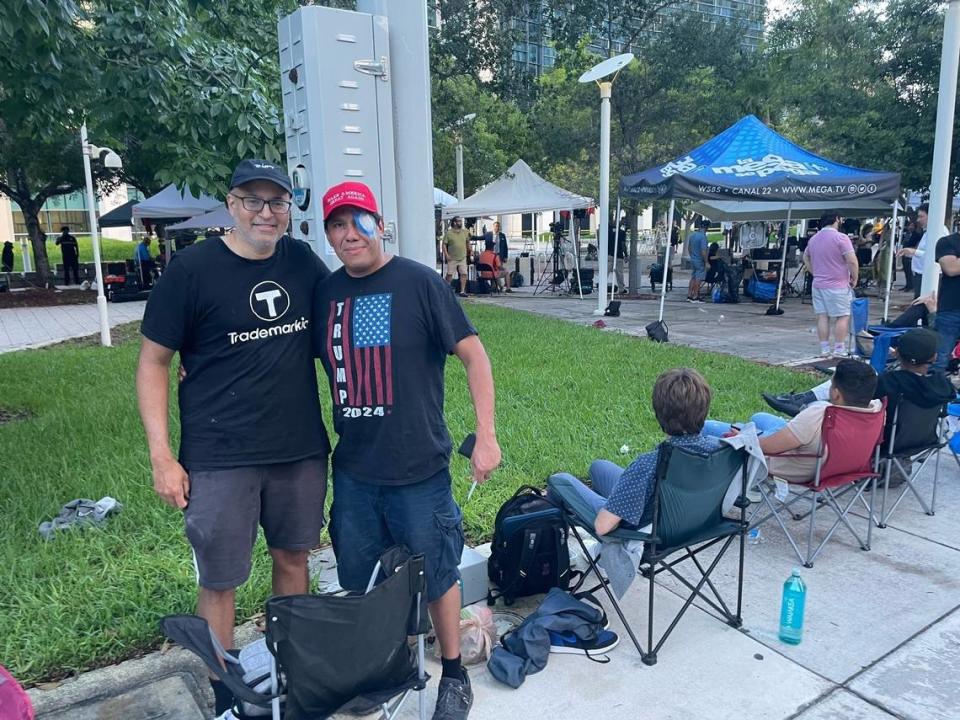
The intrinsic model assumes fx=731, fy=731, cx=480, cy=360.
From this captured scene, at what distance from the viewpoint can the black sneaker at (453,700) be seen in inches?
100

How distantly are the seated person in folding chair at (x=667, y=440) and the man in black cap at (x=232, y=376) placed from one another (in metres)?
1.27

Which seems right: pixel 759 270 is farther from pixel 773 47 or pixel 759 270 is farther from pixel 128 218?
pixel 128 218

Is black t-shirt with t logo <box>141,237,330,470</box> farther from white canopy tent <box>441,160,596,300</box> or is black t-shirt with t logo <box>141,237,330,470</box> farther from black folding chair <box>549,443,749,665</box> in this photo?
white canopy tent <box>441,160,596,300</box>

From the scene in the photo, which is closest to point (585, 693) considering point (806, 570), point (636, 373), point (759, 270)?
point (806, 570)

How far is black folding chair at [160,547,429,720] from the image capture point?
201 cm

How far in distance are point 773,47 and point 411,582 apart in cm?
2009

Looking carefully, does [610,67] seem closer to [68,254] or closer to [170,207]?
[170,207]

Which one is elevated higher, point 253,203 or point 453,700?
point 253,203

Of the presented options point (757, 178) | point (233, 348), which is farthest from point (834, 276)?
point (233, 348)

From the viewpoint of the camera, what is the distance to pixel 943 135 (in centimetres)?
789

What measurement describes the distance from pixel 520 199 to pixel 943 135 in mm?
10034

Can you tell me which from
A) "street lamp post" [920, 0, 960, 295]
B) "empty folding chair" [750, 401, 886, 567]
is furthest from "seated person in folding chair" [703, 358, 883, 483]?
"street lamp post" [920, 0, 960, 295]

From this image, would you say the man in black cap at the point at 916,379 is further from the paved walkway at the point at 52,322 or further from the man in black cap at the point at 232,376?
the paved walkway at the point at 52,322

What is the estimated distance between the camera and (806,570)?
3762 millimetres
